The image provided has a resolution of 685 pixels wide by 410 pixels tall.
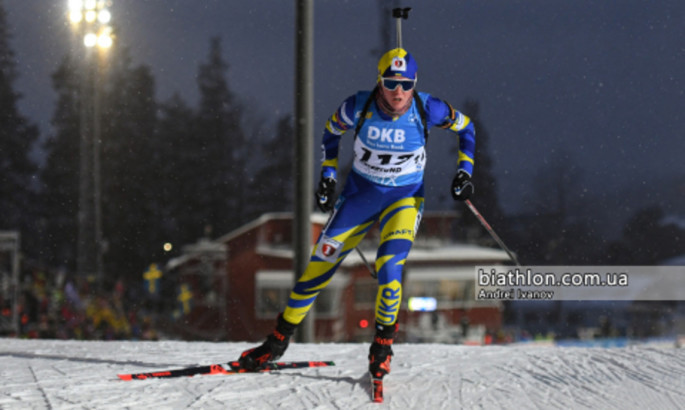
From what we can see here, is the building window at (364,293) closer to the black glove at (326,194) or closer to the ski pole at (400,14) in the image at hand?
the black glove at (326,194)

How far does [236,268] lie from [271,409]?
664 inches

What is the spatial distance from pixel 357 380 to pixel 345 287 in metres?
13.7

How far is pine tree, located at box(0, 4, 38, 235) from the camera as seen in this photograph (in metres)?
32.9

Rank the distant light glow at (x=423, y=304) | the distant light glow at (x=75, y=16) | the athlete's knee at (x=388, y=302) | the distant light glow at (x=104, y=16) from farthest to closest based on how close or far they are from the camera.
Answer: the distant light glow at (x=423, y=304) < the distant light glow at (x=75, y=16) < the distant light glow at (x=104, y=16) < the athlete's knee at (x=388, y=302)

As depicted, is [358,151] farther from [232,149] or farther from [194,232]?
[232,149]

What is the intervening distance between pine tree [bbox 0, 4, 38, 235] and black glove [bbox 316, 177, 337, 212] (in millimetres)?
31677

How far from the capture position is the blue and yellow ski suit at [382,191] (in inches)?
164

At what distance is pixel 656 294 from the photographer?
27094 mm

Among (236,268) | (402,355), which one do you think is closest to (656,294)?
(236,268)

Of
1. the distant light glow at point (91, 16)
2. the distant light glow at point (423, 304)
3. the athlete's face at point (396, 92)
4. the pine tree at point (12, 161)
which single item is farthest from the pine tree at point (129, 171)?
the athlete's face at point (396, 92)

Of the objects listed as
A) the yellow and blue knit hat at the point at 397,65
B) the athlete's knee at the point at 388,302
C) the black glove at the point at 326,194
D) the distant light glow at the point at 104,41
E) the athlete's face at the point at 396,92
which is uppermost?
the distant light glow at the point at 104,41

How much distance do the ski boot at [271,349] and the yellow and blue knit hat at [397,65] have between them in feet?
5.66

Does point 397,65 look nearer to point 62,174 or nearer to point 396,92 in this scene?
point 396,92

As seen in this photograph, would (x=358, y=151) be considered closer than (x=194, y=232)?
Yes
